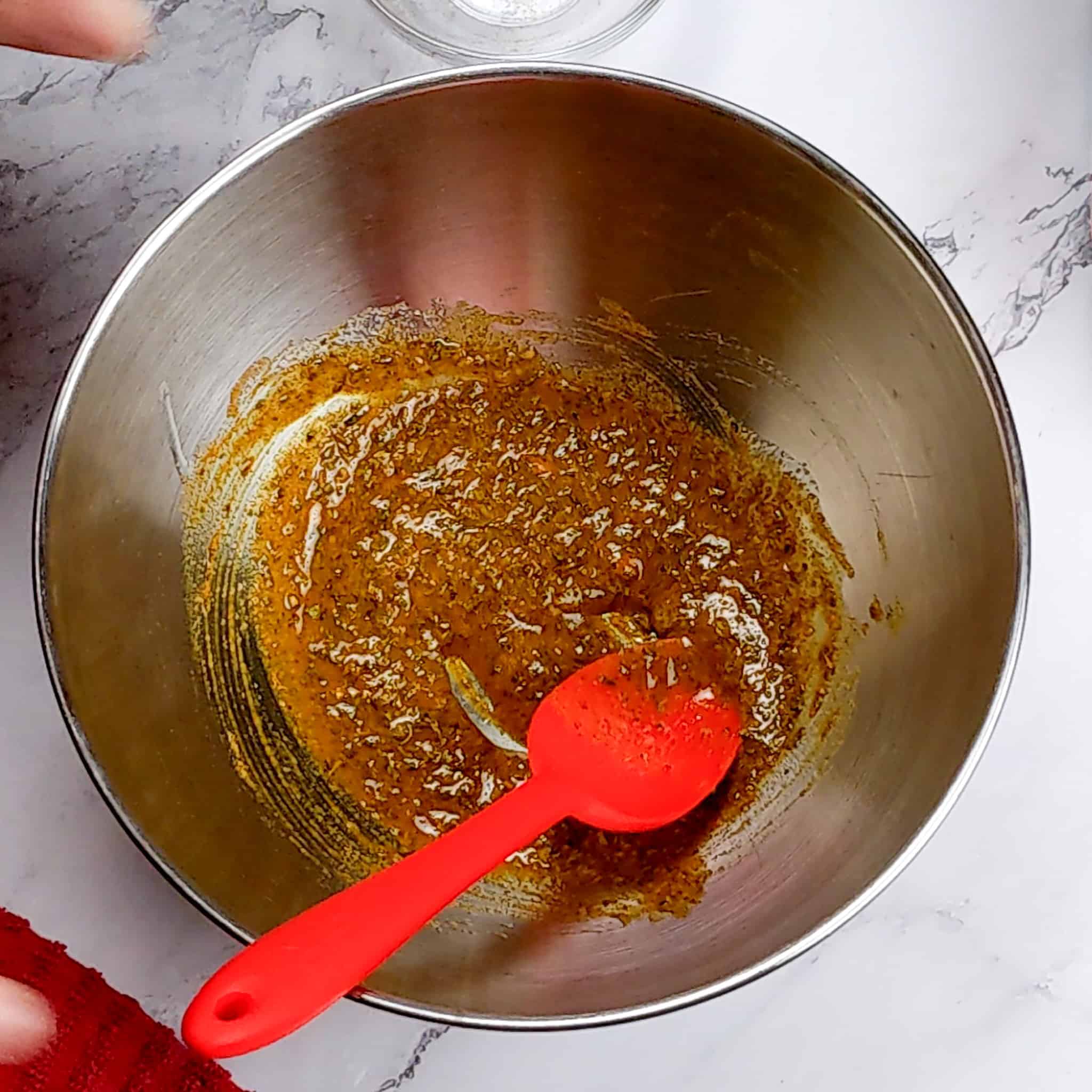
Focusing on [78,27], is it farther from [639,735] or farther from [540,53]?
[639,735]

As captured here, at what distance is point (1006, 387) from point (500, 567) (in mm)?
409

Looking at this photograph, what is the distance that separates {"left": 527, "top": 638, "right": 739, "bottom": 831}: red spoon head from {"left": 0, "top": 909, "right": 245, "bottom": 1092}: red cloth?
30cm

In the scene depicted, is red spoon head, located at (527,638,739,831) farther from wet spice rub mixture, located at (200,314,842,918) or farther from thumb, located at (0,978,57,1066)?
thumb, located at (0,978,57,1066)

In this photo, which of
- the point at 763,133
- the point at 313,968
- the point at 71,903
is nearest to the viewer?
the point at 313,968

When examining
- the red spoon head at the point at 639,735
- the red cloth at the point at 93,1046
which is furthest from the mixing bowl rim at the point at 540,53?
the red cloth at the point at 93,1046

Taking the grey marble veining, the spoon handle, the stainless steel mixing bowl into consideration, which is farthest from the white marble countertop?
the spoon handle

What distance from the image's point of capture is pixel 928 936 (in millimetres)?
886

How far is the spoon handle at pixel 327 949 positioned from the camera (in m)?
0.65

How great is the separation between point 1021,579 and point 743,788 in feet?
0.87

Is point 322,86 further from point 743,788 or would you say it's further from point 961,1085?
point 961,1085

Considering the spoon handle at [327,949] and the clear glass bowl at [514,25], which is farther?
the clear glass bowl at [514,25]

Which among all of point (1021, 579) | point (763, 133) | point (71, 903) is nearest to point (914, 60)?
point (763, 133)

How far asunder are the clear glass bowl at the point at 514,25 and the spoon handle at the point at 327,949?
59 centimetres

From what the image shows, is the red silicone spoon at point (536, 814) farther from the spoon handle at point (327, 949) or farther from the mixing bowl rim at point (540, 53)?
the mixing bowl rim at point (540, 53)
